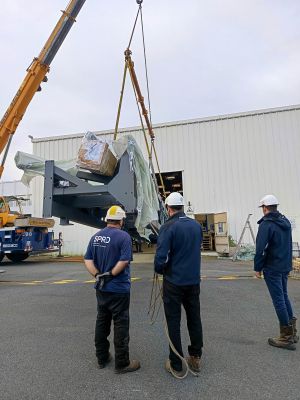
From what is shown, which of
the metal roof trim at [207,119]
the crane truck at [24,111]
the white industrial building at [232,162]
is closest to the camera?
the crane truck at [24,111]

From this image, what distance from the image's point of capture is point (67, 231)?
64.4 feet

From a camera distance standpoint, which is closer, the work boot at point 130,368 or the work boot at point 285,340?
the work boot at point 130,368

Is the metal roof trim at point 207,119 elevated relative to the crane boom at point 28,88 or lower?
elevated

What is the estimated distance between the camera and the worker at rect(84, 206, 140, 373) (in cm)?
332

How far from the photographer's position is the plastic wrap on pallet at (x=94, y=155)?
4914mm

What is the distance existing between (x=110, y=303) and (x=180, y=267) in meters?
0.80

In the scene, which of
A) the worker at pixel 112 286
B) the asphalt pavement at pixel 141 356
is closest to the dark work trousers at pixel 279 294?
the asphalt pavement at pixel 141 356

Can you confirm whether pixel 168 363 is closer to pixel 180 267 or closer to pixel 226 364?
pixel 226 364

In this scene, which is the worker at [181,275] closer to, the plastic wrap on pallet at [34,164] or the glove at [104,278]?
the glove at [104,278]

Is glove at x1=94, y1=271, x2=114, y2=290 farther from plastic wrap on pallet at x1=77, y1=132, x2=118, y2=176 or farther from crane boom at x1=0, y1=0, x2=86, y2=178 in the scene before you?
crane boom at x1=0, y1=0, x2=86, y2=178

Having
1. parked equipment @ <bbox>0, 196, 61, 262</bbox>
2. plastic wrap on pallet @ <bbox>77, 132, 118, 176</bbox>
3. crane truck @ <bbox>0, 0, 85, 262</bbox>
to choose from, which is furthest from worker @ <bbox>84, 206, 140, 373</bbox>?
parked equipment @ <bbox>0, 196, 61, 262</bbox>

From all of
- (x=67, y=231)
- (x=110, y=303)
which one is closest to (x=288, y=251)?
(x=110, y=303)

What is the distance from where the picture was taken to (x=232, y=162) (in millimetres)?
18297

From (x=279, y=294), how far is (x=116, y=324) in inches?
79.4
